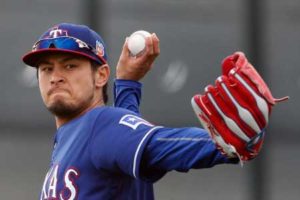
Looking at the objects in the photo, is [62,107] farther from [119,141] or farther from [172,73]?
[172,73]

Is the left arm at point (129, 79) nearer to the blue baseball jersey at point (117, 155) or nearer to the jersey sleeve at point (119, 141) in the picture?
the blue baseball jersey at point (117, 155)

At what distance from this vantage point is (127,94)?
155 inches

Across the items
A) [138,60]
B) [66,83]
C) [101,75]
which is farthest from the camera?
[138,60]

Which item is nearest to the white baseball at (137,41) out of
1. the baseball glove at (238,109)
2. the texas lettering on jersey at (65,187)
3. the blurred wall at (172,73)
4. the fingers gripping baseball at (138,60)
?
the fingers gripping baseball at (138,60)

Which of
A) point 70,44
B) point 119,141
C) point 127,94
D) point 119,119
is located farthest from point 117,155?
point 127,94

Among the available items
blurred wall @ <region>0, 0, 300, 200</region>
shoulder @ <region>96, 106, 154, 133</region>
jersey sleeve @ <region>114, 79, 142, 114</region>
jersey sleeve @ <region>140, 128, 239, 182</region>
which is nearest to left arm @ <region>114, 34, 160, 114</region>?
jersey sleeve @ <region>114, 79, 142, 114</region>

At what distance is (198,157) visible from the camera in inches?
111

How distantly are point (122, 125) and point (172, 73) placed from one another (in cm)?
387

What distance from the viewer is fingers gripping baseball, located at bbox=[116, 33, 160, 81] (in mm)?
3676

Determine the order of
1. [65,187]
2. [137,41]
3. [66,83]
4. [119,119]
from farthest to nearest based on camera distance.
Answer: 1. [137,41]
2. [66,83]
3. [65,187]
4. [119,119]

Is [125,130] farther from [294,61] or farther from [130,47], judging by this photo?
[294,61]

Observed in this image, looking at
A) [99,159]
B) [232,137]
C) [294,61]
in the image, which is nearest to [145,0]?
[294,61]

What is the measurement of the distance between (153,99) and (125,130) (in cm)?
386

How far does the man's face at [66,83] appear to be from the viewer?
11.2 ft
